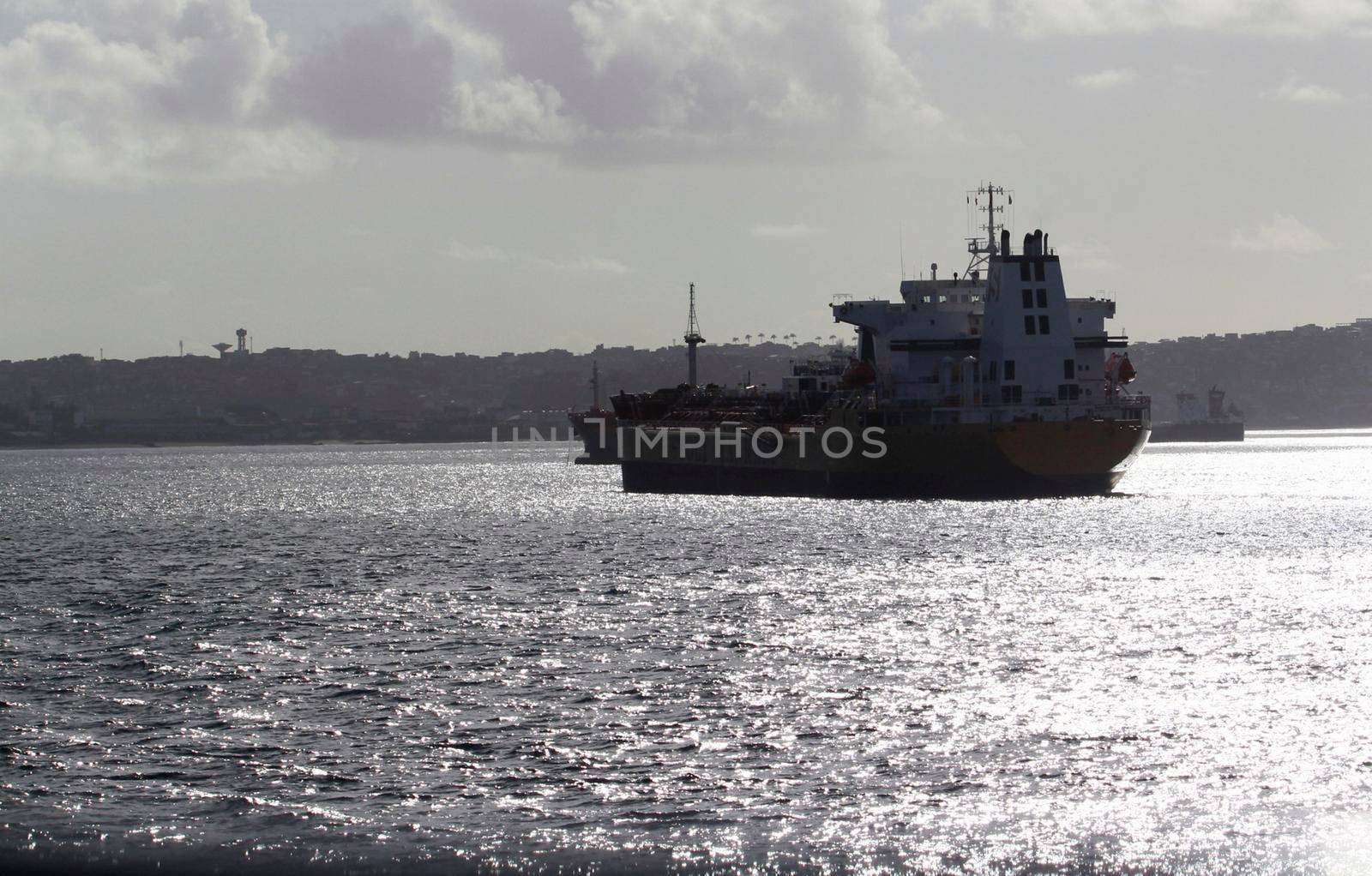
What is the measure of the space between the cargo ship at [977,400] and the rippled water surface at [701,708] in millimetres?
16917

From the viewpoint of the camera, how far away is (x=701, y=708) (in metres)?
20.7

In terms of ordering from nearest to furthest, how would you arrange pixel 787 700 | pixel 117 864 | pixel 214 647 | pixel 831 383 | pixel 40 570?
pixel 117 864
pixel 787 700
pixel 214 647
pixel 40 570
pixel 831 383

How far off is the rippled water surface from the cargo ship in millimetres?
16917

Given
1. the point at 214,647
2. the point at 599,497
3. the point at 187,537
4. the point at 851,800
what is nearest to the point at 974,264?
the point at 599,497

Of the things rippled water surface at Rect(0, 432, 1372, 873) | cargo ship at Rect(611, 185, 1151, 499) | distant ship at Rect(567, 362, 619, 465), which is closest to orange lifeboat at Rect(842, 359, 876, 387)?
cargo ship at Rect(611, 185, 1151, 499)

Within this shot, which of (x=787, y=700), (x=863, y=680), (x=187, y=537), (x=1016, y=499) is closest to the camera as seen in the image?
(x=787, y=700)

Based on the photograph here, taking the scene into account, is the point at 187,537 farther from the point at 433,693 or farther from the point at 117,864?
the point at 117,864

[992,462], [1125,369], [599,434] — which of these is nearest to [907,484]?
[992,462]

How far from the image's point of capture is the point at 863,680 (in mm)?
22859

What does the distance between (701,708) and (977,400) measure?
153 feet

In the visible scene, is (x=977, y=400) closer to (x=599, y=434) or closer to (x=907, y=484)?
(x=907, y=484)

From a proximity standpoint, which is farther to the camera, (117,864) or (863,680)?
(863,680)

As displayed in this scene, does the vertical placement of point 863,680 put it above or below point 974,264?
below

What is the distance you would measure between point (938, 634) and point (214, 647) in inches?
475
